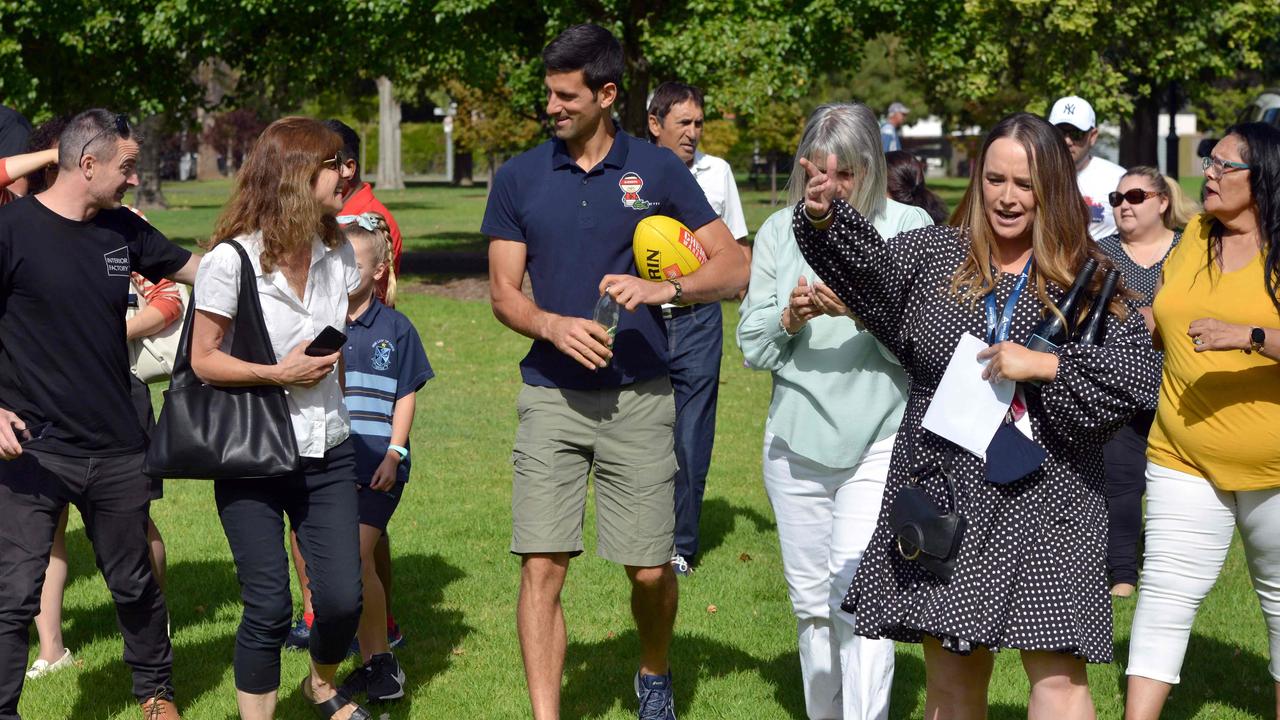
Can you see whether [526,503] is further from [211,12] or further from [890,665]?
[211,12]

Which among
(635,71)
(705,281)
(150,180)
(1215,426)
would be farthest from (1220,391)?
(150,180)

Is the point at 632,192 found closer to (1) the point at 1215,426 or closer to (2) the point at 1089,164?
(1) the point at 1215,426

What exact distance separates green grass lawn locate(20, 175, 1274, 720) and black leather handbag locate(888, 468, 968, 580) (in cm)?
200

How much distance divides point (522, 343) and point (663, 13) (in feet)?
20.1

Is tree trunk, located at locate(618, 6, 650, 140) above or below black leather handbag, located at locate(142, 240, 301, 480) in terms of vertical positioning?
above

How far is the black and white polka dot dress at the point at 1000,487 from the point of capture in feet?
12.8

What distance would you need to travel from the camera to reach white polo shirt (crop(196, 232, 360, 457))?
15.4ft

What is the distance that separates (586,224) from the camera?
16.8 ft

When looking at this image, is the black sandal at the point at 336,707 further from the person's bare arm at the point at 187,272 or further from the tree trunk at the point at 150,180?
the tree trunk at the point at 150,180

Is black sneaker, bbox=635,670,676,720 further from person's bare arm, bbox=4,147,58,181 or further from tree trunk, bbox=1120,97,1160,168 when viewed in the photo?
tree trunk, bbox=1120,97,1160,168

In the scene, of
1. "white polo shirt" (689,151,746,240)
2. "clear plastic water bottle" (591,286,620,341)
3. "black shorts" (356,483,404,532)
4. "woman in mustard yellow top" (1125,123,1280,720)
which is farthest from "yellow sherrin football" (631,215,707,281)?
"white polo shirt" (689,151,746,240)

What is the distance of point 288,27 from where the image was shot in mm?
22078

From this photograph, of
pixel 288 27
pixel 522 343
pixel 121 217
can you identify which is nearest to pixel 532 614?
pixel 121 217

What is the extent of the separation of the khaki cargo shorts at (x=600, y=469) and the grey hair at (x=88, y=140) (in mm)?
1663
